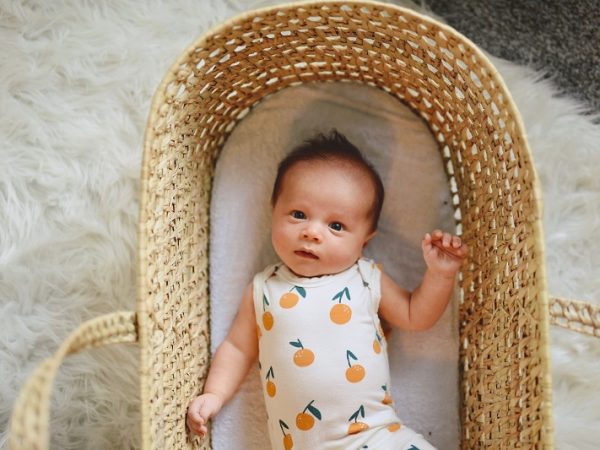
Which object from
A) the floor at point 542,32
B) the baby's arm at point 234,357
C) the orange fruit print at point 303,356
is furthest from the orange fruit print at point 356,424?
the floor at point 542,32

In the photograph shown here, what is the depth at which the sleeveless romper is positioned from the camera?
1.08 metres

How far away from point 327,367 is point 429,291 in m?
0.22

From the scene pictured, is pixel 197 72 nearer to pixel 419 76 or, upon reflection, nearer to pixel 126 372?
pixel 419 76

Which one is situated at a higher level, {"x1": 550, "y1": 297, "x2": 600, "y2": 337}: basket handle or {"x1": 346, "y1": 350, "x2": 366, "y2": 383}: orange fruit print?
{"x1": 550, "y1": 297, "x2": 600, "y2": 337}: basket handle

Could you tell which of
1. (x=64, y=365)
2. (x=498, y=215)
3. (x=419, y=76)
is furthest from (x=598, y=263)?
(x=64, y=365)

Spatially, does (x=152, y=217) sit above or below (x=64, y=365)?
above

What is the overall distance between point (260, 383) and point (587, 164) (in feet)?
2.44

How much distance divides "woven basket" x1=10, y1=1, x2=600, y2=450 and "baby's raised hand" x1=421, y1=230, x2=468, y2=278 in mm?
48

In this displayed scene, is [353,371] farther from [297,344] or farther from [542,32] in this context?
[542,32]

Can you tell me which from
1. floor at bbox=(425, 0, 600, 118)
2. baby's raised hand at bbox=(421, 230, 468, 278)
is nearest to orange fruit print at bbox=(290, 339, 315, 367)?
baby's raised hand at bbox=(421, 230, 468, 278)

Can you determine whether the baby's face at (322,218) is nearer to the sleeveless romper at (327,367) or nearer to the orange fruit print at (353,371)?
the sleeveless romper at (327,367)

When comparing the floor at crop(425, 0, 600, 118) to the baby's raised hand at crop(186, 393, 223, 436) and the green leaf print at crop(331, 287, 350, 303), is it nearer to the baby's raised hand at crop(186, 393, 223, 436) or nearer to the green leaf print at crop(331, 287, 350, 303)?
the green leaf print at crop(331, 287, 350, 303)

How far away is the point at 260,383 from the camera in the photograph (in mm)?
1245

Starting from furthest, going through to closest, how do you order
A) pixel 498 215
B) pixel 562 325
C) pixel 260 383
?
pixel 260 383, pixel 498 215, pixel 562 325
